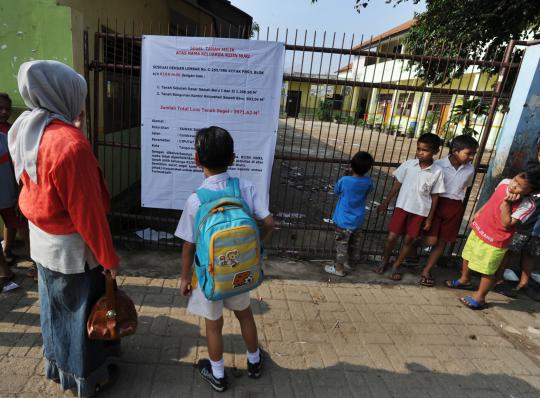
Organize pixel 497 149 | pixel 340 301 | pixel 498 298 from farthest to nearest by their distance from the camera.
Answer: pixel 497 149 → pixel 498 298 → pixel 340 301

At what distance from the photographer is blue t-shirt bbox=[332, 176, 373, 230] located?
3.70 meters

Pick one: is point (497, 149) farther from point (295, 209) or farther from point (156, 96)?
point (156, 96)

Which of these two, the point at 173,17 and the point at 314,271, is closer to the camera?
the point at 314,271

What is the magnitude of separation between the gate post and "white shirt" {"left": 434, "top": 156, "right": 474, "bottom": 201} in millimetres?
582

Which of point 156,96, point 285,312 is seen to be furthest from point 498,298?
point 156,96

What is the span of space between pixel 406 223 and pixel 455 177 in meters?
0.69

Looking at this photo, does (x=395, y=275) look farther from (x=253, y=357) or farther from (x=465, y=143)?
(x=253, y=357)

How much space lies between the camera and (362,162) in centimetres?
358

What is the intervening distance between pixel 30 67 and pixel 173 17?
6107 mm

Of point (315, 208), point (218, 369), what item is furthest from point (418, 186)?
point (315, 208)

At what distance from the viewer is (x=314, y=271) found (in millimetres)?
4008

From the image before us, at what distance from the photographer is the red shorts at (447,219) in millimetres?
3781

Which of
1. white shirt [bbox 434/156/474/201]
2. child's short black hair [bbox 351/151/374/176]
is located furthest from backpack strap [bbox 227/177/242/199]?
white shirt [bbox 434/156/474/201]

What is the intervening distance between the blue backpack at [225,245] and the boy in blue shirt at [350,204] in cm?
201
